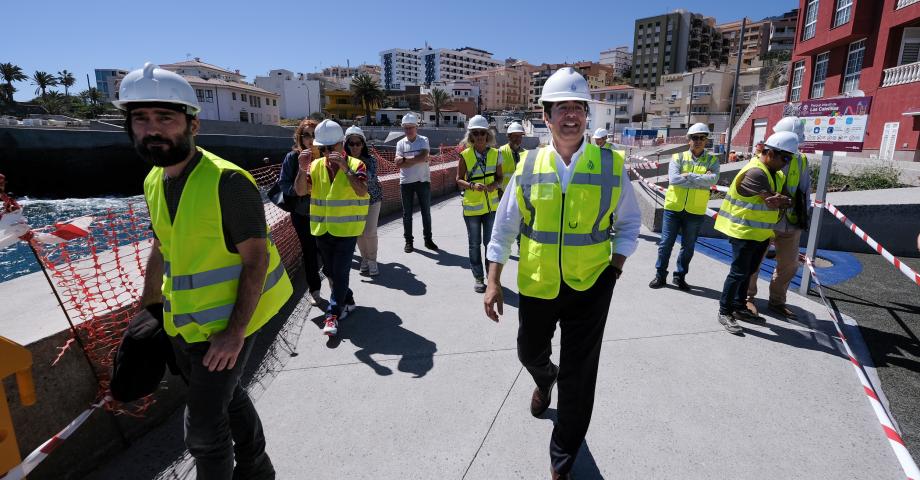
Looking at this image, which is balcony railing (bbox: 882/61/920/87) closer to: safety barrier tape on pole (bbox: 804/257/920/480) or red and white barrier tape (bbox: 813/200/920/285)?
red and white barrier tape (bbox: 813/200/920/285)

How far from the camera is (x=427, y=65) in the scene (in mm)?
141250

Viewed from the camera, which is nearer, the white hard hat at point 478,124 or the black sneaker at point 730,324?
the black sneaker at point 730,324

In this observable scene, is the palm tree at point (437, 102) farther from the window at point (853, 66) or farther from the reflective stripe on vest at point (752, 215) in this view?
the reflective stripe on vest at point (752, 215)

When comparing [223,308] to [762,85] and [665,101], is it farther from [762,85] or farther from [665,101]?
[665,101]

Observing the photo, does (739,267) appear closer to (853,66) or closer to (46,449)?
(46,449)

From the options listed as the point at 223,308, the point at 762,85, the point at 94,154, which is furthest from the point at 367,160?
the point at 762,85

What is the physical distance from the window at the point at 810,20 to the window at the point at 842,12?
1.85 meters

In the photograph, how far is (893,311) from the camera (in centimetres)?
465

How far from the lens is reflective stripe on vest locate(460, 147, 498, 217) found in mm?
5137

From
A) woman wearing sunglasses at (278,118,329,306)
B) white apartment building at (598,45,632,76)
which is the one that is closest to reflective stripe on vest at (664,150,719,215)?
woman wearing sunglasses at (278,118,329,306)

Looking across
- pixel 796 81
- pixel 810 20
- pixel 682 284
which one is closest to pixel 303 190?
pixel 682 284

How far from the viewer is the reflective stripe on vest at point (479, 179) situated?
5.14 meters

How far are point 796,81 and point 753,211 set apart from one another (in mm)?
30125

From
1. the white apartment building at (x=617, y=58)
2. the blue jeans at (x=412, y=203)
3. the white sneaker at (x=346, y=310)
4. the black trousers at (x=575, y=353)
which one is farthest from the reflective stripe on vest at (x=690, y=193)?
the white apartment building at (x=617, y=58)
